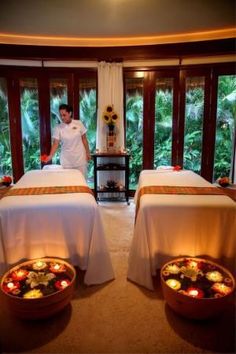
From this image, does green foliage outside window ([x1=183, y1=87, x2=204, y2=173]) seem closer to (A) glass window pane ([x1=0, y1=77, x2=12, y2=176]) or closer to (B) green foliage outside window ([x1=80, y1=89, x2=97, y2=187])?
(B) green foliage outside window ([x1=80, y1=89, x2=97, y2=187])

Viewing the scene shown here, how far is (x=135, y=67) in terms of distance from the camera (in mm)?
4180

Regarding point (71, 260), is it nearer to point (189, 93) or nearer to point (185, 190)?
point (185, 190)

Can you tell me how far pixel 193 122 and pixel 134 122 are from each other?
0.92 meters

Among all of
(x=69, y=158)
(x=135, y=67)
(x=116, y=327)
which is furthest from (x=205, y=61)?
(x=116, y=327)

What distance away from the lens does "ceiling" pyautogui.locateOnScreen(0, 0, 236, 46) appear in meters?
2.71

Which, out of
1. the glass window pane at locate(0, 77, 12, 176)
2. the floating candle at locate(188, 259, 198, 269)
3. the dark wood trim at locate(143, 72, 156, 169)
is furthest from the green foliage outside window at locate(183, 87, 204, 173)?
the glass window pane at locate(0, 77, 12, 176)

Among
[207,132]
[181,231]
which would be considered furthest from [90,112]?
[181,231]

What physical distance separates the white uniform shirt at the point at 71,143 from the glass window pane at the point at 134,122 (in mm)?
1032

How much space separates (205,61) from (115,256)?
310 cm

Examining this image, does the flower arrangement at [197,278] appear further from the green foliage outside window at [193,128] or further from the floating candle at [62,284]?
the green foliage outside window at [193,128]

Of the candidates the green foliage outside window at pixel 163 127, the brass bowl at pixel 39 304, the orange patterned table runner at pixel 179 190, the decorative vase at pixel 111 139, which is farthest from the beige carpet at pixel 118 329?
the green foliage outside window at pixel 163 127

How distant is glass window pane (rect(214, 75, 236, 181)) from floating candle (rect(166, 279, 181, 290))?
9.60 ft

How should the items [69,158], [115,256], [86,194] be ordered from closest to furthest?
[86,194] < [115,256] < [69,158]

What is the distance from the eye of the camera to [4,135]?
4250mm
